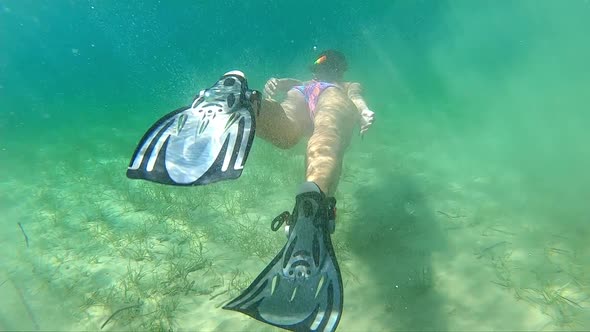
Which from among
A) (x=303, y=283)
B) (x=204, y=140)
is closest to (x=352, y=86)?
(x=204, y=140)

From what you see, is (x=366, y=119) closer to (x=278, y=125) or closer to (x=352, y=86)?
(x=278, y=125)

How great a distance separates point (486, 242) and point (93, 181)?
7.58 meters

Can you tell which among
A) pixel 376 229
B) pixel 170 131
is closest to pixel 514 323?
pixel 376 229

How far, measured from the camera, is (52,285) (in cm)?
361

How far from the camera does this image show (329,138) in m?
3.54

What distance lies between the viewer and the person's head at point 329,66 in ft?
20.6

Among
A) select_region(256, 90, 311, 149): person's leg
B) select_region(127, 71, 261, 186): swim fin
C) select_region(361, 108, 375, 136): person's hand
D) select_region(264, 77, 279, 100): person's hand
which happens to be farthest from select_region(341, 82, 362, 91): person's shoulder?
select_region(127, 71, 261, 186): swim fin

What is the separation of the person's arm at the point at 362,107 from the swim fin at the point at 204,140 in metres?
1.64

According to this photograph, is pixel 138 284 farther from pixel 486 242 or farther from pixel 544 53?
pixel 544 53

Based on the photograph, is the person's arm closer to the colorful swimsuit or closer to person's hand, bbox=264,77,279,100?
the colorful swimsuit

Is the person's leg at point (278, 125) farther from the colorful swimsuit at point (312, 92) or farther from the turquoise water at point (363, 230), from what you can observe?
the turquoise water at point (363, 230)

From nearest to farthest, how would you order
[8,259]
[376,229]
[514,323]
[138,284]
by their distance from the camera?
[514,323], [138,284], [376,229], [8,259]

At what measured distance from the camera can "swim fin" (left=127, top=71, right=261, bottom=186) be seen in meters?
2.65

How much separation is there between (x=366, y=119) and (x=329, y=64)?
2.45 metres
